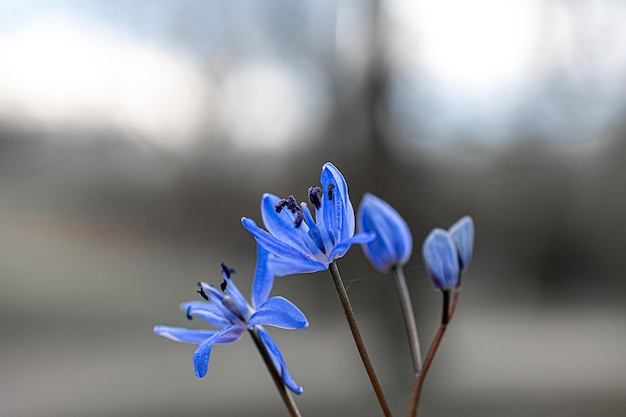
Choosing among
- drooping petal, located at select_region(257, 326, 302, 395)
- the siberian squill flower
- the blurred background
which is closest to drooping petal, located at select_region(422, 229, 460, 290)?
the siberian squill flower

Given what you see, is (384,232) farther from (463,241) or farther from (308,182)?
(308,182)

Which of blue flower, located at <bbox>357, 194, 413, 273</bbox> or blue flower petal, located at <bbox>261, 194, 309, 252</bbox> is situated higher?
blue flower petal, located at <bbox>261, 194, 309, 252</bbox>

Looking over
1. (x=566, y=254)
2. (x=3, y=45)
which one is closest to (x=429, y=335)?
(x=566, y=254)

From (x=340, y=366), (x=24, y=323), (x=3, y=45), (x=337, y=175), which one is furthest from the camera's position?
(x=340, y=366)

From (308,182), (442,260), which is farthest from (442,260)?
(308,182)

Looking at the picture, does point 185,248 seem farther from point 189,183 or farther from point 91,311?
point 91,311

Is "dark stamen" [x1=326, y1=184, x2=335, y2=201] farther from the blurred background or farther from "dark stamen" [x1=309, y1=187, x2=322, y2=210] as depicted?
the blurred background

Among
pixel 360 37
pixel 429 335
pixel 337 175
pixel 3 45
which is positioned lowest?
pixel 429 335

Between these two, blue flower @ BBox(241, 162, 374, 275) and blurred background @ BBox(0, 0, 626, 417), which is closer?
blue flower @ BBox(241, 162, 374, 275)
